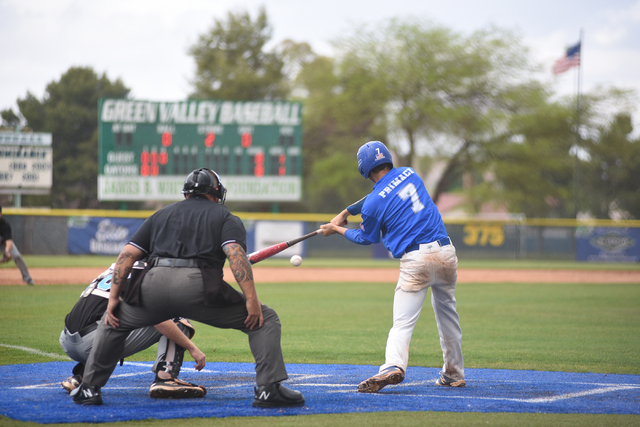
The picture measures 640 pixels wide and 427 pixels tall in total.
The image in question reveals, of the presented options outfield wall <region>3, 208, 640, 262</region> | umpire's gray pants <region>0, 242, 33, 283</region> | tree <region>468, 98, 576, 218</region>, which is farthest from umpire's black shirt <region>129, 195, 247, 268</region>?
tree <region>468, 98, 576, 218</region>

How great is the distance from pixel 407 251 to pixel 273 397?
65.6 inches

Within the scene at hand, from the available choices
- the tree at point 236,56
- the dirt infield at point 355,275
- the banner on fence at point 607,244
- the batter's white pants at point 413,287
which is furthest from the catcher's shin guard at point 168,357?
the tree at point 236,56

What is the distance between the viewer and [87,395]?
4.46 meters

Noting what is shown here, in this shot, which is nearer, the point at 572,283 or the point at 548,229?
the point at 572,283

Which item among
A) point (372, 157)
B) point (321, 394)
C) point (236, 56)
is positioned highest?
point (236, 56)

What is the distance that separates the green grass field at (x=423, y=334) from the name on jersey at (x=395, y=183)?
1.80 meters

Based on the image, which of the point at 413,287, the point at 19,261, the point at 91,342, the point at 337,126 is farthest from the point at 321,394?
the point at 337,126

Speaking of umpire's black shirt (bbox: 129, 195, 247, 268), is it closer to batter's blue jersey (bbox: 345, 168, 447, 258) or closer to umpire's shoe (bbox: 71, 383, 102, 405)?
umpire's shoe (bbox: 71, 383, 102, 405)

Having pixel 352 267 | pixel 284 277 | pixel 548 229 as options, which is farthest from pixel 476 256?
pixel 284 277

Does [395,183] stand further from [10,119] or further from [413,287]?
[10,119]

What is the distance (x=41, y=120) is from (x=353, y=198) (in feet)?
73.5

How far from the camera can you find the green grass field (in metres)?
4.28

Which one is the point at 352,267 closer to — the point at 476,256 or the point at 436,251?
the point at 476,256

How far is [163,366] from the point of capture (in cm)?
494
